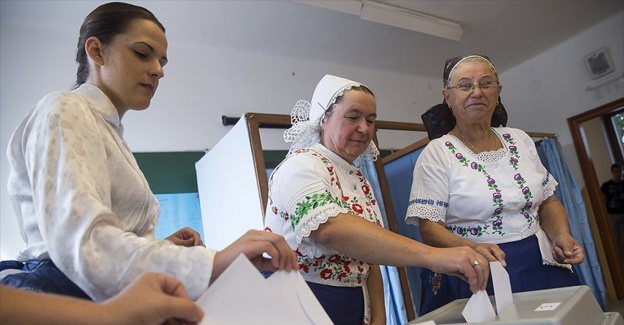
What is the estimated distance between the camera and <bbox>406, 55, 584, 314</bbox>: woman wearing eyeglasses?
1313mm

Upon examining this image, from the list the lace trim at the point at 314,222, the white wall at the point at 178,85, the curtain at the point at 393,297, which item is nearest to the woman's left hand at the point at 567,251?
the lace trim at the point at 314,222

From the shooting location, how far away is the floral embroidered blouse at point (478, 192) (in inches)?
53.0

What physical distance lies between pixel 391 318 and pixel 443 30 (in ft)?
8.91

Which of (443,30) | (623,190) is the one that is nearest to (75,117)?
(443,30)

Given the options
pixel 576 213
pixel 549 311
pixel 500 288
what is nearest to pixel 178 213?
pixel 500 288

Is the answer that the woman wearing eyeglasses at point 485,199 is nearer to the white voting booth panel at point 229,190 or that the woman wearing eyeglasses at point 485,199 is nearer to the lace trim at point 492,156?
the lace trim at point 492,156

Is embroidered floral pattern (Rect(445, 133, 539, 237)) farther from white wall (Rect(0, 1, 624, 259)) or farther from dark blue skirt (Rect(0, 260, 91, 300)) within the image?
white wall (Rect(0, 1, 624, 259))

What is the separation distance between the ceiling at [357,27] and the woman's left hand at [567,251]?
2.66m

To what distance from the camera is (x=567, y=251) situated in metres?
1.30

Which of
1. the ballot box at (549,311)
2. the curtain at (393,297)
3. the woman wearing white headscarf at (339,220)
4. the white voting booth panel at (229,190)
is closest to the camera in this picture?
the ballot box at (549,311)

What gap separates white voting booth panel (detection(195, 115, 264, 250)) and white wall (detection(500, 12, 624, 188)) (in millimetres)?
4196

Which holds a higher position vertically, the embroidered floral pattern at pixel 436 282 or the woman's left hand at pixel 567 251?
the woman's left hand at pixel 567 251

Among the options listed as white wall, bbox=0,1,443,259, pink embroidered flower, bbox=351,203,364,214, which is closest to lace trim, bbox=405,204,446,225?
pink embroidered flower, bbox=351,203,364,214

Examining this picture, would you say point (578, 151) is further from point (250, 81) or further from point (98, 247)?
point (98, 247)
